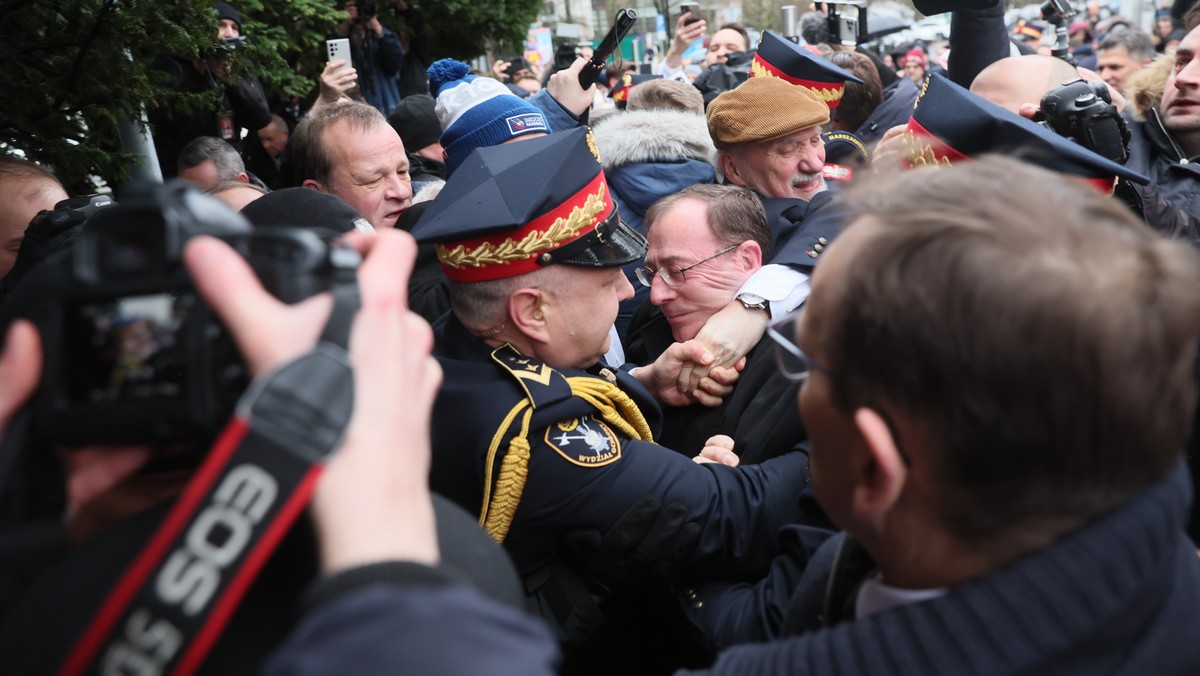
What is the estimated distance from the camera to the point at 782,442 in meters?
2.28

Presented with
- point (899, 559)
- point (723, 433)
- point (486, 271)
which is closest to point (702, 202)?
point (723, 433)

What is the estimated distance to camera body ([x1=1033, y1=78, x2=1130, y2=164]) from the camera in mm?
2602

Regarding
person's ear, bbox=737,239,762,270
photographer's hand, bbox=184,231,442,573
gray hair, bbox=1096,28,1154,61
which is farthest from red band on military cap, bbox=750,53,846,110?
gray hair, bbox=1096,28,1154,61

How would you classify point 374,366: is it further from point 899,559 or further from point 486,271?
point 486,271

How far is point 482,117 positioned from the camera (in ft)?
13.6

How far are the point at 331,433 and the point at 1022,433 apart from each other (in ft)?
2.23

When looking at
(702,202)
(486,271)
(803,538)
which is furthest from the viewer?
(702,202)

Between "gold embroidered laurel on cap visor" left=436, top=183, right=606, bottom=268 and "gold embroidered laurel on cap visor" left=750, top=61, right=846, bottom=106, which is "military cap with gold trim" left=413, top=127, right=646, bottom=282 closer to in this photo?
"gold embroidered laurel on cap visor" left=436, top=183, right=606, bottom=268

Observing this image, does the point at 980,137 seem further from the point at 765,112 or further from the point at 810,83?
the point at 810,83

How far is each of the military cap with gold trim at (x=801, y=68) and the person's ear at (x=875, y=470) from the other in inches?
154

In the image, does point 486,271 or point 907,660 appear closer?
point 907,660

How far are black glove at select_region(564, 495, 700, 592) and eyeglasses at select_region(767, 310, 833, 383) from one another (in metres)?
0.69

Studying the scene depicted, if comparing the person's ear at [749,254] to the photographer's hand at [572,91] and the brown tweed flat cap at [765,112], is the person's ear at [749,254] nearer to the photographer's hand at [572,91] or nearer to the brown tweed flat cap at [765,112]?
the brown tweed flat cap at [765,112]

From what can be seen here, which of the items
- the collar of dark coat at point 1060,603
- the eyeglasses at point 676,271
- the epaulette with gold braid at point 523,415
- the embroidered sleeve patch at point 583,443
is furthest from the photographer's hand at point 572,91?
the collar of dark coat at point 1060,603
